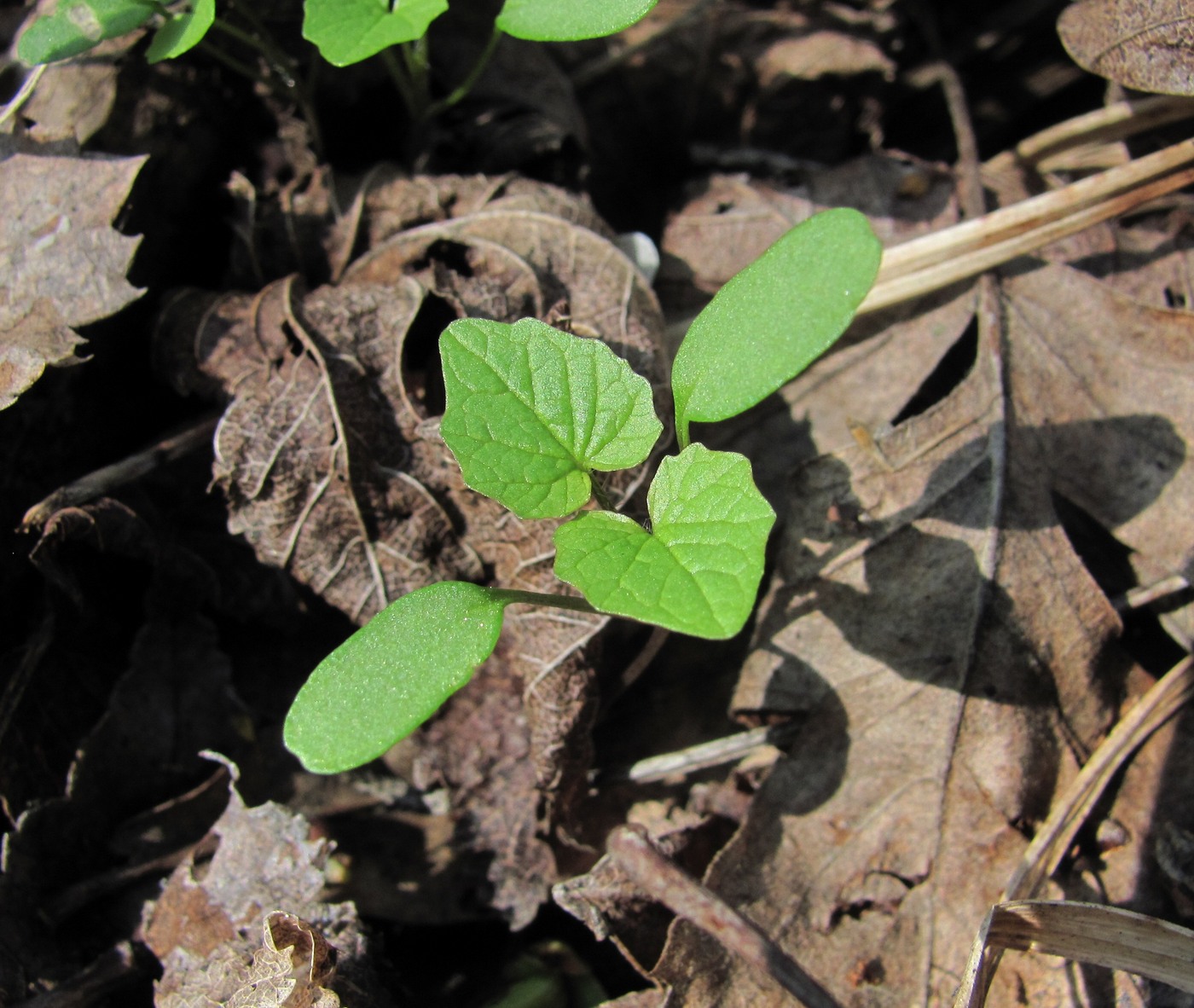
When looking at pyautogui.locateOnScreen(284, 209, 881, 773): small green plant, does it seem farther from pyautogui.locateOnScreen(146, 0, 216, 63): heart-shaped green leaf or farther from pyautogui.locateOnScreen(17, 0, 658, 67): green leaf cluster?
pyautogui.locateOnScreen(146, 0, 216, 63): heart-shaped green leaf

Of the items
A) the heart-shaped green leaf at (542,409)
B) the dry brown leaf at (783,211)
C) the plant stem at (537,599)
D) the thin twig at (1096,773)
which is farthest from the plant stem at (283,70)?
the thin twig at (1096,773)

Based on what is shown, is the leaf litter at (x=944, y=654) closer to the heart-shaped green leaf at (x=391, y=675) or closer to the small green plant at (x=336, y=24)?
the heart-shaped green leaf at (x=391, y=675)

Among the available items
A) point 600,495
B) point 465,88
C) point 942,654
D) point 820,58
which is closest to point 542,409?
point 600,495

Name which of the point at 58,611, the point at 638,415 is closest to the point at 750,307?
the point at 638,415

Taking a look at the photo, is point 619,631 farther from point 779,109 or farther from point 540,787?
point 779,109

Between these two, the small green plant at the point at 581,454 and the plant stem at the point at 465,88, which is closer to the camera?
the small green plant at the point at 581,454
